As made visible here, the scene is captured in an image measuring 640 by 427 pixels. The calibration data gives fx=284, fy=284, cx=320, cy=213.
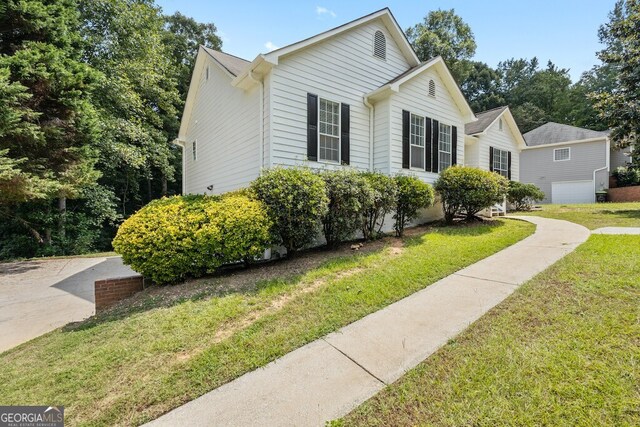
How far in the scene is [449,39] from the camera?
85.6 feet

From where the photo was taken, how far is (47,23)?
9461 mm

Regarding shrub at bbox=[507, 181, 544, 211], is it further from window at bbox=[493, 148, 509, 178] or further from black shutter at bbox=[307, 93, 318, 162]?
black shutter at bbox=[307, 93, 318, 162]

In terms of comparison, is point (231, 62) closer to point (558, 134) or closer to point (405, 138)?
point (405, 138)

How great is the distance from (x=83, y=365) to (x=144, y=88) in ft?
56.6

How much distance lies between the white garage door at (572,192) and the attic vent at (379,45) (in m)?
20.6

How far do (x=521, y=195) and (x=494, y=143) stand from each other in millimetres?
3122

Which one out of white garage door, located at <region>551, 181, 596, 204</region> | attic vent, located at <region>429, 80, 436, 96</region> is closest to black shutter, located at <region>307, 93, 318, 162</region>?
attic vent, located at <region>429, 80, 436, 96</region>

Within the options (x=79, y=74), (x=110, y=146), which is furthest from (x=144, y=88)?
(x=79, y=74)

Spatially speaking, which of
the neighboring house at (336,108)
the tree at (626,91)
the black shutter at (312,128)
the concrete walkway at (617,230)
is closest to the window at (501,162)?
the tree at (626,91)

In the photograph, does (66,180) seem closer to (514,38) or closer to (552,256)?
(552,256)

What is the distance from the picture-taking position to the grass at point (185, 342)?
8.61ft

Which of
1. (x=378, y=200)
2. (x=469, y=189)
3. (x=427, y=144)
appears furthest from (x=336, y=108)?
(x=469, y=189)

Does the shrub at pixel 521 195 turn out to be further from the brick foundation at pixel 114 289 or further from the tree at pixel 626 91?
the brick foundation at pixel 114 289

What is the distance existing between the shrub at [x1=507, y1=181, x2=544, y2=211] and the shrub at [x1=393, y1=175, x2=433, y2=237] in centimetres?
891
